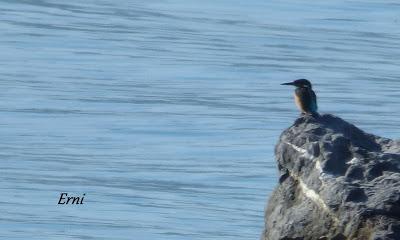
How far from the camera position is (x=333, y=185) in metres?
5.32

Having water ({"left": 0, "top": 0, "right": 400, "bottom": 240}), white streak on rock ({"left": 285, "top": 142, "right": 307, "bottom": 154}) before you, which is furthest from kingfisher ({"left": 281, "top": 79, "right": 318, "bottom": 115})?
water ({"left": 0, "top": 0, "right": 400, "bottom": 240})

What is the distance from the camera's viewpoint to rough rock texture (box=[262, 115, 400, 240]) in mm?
5098

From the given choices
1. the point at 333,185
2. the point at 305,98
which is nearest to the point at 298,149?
the point at 333,185

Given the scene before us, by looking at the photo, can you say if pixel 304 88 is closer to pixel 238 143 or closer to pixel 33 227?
pixel 33 227

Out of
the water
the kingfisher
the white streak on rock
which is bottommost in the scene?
the water

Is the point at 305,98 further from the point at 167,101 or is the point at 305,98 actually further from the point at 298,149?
the point at 167,101

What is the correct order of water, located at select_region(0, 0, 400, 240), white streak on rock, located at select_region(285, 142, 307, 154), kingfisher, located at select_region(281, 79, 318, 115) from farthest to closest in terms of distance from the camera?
water, located at select_region(0, 0, 400, 240)
kingfisher, located at select_region(281, 79, 318, 115)
white streak on rock, located at select_region(285, 142, 307, 154)

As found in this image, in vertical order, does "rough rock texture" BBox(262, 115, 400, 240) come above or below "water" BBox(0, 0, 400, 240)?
above

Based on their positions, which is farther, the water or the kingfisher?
the water

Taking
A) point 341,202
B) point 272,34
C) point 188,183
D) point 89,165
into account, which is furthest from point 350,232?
point 272,34

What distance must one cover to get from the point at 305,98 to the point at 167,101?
10.2m

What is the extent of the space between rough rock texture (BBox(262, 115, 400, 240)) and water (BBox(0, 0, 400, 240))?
4459 mm

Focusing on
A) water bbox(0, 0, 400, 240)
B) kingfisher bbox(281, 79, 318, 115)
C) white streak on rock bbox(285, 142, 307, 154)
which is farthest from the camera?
water bbox(0, 0, 400, 240)

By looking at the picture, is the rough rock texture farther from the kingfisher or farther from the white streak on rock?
the kingfisher
